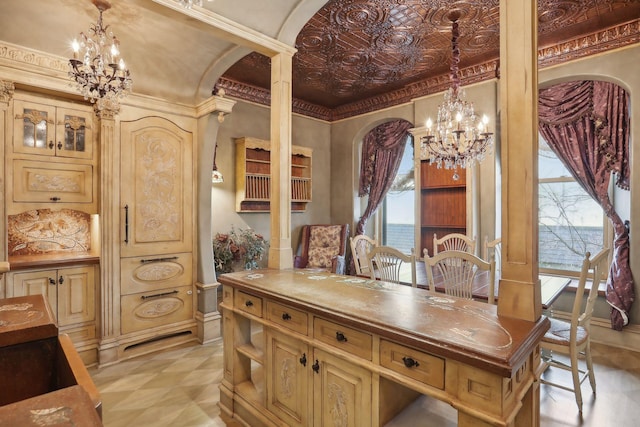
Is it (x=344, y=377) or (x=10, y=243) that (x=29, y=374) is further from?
(x=10, y=243)

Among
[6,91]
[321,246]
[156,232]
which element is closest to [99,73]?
[6,91]

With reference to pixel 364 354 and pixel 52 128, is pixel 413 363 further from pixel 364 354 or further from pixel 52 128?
pixel 52 128

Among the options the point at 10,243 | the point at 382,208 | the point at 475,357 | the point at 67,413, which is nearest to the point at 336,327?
the point at 475,357

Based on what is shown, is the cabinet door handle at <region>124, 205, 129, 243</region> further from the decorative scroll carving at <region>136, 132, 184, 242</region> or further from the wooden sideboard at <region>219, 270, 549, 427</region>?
the wooden sideboard at <region>219, 270, 549, 427</region>

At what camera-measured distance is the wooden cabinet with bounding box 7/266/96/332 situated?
2.73m

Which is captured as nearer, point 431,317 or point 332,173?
point 431,317

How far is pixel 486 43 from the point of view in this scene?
356 centimetres

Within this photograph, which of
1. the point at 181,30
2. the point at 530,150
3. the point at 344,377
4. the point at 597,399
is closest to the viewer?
the point at 530,150

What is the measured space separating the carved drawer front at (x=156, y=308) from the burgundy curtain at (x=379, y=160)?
284 centimetres

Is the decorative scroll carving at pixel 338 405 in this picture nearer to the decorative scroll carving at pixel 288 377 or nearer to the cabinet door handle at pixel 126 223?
the decorative scroll carving at pixel 288 377

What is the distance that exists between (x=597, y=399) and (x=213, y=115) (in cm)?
406

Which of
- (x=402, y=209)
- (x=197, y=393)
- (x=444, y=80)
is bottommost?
(x=197, y=393)

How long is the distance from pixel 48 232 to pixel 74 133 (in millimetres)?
985

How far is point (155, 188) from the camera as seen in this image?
11.0 feet
